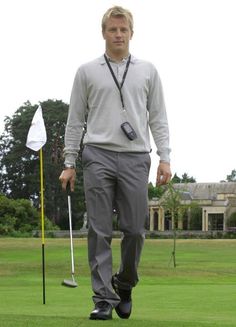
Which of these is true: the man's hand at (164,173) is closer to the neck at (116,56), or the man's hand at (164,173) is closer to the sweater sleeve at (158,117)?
the sweater sleeve at (158,117)

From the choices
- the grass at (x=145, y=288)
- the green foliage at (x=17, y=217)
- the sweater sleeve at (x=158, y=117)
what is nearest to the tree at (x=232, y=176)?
the green foliage at (x=17, y=217)

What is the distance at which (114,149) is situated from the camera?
19.9 feet

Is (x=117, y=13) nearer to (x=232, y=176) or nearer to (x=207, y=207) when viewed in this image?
(x=207, y=207)

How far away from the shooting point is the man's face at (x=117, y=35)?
604 centimetres

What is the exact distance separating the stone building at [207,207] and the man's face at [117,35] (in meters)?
97.1

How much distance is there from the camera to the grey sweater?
19.9 ft

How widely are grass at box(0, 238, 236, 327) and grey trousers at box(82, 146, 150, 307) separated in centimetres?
37

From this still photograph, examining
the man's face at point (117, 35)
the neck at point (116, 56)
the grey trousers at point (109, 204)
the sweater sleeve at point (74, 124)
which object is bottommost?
the grey trousers at point (109, 204)

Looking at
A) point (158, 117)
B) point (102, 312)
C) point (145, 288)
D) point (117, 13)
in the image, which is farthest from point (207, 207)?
point (102, 312)

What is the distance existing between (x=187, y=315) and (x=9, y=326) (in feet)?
8.79

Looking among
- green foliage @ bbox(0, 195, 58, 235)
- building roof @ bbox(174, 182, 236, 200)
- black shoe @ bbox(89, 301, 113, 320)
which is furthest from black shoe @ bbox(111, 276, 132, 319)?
building roof @ bbox(174, 182, 236, 200)

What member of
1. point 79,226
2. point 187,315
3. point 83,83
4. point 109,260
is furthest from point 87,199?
point 79,226

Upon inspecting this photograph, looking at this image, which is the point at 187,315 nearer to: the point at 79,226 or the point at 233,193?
the point at 79,226

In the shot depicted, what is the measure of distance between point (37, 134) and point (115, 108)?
7227 mm
